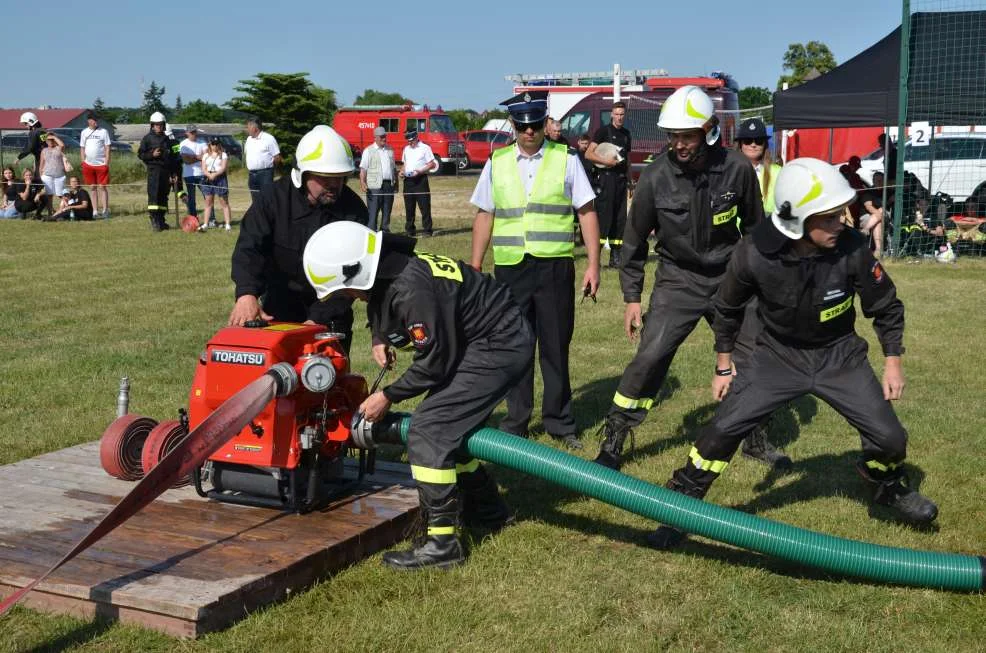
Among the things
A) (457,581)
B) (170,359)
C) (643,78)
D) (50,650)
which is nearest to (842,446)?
(457,581)

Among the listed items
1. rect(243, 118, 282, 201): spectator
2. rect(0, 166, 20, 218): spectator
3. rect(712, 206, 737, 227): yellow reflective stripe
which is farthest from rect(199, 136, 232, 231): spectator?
rect(712, 206, 737, 227): yellow reflective stripe

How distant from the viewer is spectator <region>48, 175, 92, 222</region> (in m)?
21.8

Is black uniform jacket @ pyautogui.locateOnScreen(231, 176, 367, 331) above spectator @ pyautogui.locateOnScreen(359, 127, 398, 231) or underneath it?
underneath

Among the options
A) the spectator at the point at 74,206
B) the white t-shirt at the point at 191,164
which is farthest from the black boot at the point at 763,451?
the spectator at the point at 74,206

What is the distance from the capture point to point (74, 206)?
21.7 m

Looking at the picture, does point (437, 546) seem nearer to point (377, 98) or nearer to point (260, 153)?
point (260, 153)

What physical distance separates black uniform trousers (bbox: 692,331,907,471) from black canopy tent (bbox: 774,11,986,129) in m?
12.0

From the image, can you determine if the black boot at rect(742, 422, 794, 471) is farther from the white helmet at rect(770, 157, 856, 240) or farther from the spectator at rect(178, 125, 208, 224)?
the spectator at rect(178, 125, 208, 224)

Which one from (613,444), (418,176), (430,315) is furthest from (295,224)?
(418,176)

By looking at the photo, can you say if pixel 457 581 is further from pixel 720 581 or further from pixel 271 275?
pixel 271 275

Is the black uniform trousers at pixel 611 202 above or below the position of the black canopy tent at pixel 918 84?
below

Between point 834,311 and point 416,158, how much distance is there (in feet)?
48.4

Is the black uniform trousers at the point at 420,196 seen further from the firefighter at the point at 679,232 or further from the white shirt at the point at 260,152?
the firefighter at the point at 679,232

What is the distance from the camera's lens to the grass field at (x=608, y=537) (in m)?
4.27
